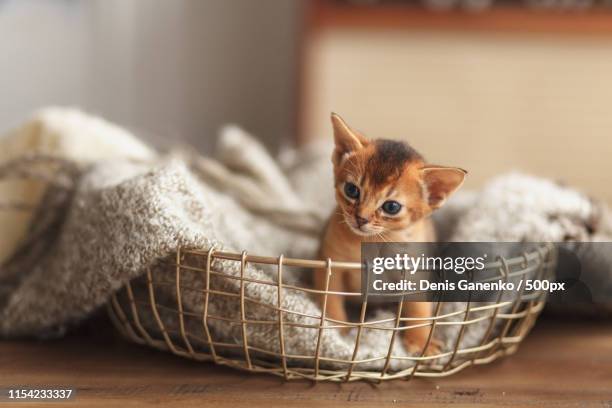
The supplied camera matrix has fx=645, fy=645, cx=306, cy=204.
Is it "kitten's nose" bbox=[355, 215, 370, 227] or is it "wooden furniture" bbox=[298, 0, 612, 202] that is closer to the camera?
"kitten's nose" bbox=[355, 215, 370, 227]

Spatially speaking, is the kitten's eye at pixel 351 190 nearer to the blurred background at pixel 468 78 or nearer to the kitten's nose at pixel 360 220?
the kitten's nose at pixel 360 220

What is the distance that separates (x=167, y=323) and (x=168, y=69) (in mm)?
1792

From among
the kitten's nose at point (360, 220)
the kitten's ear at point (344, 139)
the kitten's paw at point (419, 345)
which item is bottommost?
the kitten's paw at point (419, 345)

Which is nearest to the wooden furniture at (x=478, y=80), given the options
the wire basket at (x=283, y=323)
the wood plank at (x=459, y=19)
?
the wood plank at (x=459, y=19)

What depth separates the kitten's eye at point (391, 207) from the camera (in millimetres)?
687

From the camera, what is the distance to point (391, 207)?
0.69 meters

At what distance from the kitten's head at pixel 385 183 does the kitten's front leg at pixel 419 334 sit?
0.09 meters

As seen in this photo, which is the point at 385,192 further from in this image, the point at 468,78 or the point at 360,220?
the point at 468,78

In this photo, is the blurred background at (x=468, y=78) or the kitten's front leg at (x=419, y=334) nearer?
the kitten's front leg at (x=419, y=334)

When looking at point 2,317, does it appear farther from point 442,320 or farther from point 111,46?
point 111,46

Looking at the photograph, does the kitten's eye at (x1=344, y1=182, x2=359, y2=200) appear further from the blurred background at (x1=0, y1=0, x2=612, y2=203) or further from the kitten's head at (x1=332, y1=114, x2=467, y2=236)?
the blurred background at (x1=0, y1=0, x2=612, y2=203)

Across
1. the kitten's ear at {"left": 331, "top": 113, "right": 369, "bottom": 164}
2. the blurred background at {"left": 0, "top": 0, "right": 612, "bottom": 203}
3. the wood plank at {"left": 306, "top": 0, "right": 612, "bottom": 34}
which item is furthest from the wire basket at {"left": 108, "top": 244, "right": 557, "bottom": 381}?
the wood plank at {"left": 306, "top": 0, "right": 612, "bottom": 34}

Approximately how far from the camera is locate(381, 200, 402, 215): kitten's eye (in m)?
0.69

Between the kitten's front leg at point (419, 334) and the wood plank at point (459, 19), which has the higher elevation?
the wood plank at point (459, 19)
